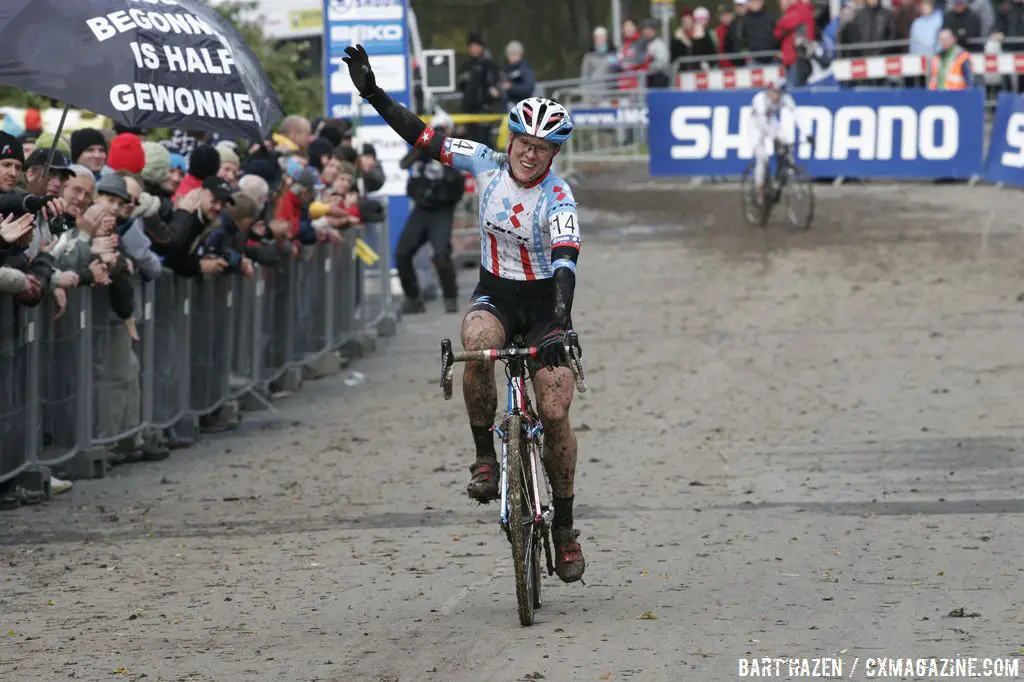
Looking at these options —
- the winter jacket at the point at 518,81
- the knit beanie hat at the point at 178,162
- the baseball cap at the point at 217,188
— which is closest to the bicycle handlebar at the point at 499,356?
the baseball cap at the point at 217,188

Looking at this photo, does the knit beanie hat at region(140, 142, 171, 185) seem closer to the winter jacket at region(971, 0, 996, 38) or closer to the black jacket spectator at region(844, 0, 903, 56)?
the black jacket spectator at region(844, 0, 903, 56)

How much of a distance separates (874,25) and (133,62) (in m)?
26.5

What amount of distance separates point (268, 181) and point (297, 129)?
2387mm

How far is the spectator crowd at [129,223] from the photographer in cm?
1112

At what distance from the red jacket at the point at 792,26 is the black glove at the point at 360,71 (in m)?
26.4

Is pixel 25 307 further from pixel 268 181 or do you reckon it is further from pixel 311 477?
pixel 268 181

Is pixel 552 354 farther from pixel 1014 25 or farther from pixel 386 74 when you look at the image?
pixel 1014 25

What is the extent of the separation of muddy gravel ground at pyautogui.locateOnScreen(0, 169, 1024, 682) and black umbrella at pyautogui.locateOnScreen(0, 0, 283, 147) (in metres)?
2.22

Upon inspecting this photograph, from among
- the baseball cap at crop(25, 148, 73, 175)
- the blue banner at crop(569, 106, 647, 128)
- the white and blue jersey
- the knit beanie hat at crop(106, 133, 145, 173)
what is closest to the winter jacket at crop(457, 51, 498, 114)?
the blue banner at crop(569, 106, 647, 128)

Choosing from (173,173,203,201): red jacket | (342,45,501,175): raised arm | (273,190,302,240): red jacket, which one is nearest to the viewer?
(342,45,501,175): raised arm

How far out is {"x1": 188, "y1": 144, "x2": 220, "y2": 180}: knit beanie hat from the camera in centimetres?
1370

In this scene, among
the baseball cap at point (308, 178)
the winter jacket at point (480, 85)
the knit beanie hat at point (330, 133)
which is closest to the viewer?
the baseball cap at point (308, 178)

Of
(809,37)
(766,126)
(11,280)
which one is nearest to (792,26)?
(809,37)

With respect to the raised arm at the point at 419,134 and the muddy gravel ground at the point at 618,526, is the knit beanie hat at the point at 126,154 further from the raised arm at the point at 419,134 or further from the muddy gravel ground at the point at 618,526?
the raised arm at the point at 419,134
